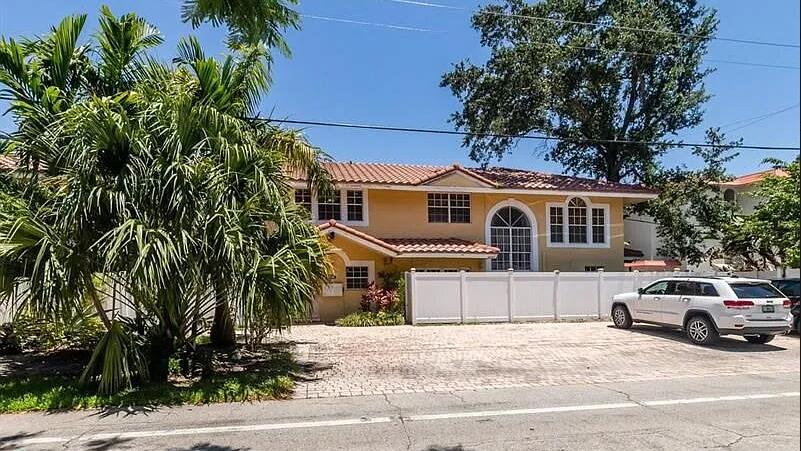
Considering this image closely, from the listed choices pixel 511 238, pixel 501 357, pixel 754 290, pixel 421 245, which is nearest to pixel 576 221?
pixel 511 238

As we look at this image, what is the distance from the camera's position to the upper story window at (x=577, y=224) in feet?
73.1

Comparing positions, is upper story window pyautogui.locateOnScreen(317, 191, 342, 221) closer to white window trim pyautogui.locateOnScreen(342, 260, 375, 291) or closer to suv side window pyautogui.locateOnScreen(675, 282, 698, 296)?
white window trim pyautogui.locateOnScreen(342, 260, 375, 291)

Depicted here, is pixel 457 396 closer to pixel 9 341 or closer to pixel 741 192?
pixel 9 341

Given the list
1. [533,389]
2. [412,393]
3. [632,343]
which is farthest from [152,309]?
[632,343]

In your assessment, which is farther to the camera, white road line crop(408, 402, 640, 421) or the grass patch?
the grass patch

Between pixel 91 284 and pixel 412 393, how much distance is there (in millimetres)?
5332

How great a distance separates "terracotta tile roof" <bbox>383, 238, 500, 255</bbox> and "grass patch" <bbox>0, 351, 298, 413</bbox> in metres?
9.79

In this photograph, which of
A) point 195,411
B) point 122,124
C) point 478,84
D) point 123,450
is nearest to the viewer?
point 123,450

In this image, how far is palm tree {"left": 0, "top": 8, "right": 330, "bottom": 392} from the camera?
781 centimetres

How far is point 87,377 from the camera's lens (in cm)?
834

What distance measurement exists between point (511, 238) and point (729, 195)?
42.1 feet

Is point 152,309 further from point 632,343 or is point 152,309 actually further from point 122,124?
point 632,343

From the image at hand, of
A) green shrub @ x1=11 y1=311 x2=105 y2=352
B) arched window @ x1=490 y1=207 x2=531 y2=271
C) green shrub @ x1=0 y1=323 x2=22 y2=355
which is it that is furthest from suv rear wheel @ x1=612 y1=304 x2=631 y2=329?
green shrub @ x1=0 y1=323 x2=22 y2=355

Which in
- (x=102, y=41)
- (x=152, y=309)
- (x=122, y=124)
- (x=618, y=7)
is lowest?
(x=152, y=309)
